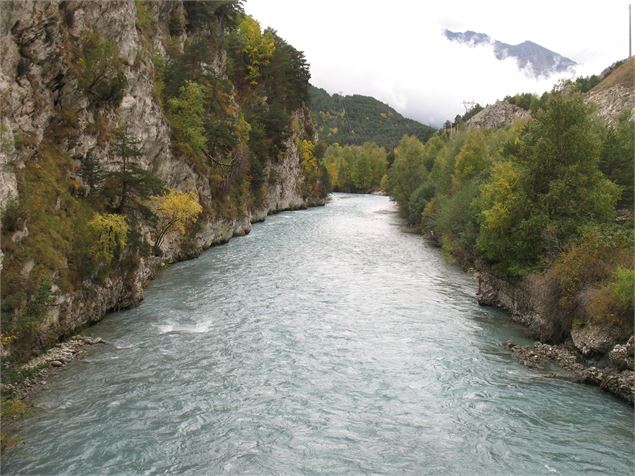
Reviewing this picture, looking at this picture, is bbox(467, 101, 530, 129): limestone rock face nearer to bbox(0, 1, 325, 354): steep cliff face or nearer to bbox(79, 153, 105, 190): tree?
bbox(0, 1, 325, 354): steep cliff face

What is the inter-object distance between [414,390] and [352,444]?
467 centimetres

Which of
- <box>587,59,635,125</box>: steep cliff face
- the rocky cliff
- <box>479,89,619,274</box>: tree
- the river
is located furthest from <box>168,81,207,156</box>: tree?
<box>587,59,635,125</box>: steep cliff face

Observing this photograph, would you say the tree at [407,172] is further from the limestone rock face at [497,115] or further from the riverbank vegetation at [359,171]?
the riverbank vegetation at [359,171]

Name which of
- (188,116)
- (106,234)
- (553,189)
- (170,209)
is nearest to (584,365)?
(553,189)

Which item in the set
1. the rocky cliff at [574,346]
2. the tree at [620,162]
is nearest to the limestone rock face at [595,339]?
the rocky cliff at [574,346]

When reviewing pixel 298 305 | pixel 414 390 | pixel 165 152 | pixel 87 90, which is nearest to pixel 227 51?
pixel 165 152

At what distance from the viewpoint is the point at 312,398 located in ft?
59.2

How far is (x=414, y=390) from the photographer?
19047mm

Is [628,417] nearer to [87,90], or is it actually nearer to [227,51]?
[87,90]

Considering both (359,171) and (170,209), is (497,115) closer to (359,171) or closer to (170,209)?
(359,171)

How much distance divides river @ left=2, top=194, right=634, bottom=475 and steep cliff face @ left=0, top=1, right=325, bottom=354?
216cm

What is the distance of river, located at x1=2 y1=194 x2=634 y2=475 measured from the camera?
14414 millimetres

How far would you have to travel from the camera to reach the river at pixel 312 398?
14414mm

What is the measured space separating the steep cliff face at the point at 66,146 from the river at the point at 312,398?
2.16 meters
